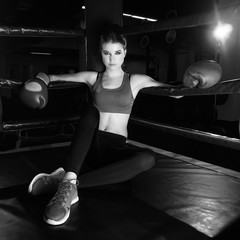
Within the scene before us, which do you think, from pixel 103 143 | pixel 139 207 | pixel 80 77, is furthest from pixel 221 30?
pixel 139 207

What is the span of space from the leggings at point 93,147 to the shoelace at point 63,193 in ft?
0.23

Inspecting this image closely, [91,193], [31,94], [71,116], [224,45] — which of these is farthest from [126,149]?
[224,45]

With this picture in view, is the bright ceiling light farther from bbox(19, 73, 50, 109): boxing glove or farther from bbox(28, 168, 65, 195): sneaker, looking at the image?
bbox(28, 168, 65, 195): sneaker

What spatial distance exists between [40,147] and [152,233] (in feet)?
4.16

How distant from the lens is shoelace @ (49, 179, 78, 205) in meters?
0.99

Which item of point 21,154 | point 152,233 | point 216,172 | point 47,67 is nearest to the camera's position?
point 152,233

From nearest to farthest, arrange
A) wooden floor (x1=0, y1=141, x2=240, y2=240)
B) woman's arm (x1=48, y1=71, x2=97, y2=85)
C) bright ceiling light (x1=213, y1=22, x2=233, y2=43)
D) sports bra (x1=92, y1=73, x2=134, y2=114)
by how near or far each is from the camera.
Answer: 1. wooden floor (x1=0, y1=141, x2=240, y2=240)
2. sports bra (x1=92, y1=73, x2=134, y2=114)
3. woman's arm (x1=48, y1=71, x2=97, y2=85)
4. bright ceiling light (x1=213, y1=22, x2=233, y2=43)

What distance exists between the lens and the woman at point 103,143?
1.10 metres

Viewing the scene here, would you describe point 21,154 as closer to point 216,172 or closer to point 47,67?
point 216,172

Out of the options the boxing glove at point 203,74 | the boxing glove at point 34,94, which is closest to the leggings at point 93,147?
the boxing glove at point 34,94

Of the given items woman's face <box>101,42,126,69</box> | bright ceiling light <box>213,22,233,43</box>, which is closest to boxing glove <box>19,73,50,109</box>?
woman's face <box>101,42,126,69</box>

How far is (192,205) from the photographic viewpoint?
3.61 feet

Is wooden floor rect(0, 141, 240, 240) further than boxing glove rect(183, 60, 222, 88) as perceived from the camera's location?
No

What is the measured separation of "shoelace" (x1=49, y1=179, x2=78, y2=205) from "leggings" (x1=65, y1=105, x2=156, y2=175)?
0.07 metres
